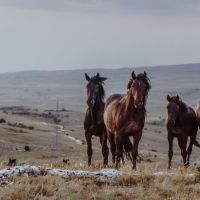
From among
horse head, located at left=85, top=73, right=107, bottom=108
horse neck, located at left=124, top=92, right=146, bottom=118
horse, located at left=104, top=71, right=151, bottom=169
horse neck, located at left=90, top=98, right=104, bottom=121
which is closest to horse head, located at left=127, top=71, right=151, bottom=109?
horse, located at left=104, top=71, right=151, bottom=169

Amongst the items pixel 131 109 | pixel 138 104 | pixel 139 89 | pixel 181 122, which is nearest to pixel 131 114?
pixel 131 109

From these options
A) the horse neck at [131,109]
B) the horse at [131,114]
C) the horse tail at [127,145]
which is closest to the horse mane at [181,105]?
the horse tail at [127,145]

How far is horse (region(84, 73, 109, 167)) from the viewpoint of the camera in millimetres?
20156

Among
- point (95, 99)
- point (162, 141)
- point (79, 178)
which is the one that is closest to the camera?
point (79, 178)

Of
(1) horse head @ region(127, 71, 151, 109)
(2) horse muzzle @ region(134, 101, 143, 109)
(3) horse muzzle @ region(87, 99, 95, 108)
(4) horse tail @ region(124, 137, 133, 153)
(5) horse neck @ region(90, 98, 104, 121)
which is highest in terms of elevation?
(1) horse head @ region(127, 71, 151, 109)

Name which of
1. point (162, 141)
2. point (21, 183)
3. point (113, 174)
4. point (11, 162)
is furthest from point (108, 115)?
point (162, 141)

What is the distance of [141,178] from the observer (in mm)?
13648

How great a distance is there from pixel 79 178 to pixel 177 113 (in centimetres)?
1079

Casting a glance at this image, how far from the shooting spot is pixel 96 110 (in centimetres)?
2052

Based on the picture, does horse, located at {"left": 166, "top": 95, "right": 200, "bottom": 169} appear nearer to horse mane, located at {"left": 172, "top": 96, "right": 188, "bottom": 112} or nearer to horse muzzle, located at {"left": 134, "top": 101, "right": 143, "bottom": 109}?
horse mane, located at {"left": 172, "top": 96, "right": 188, "bottom": 112}

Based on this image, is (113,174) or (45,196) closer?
(45,196)

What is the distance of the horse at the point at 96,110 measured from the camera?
20.2 meters

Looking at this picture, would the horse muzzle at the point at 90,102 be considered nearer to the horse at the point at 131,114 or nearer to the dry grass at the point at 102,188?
the horse at the point at 131,114

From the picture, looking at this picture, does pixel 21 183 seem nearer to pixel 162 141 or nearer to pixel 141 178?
pixel 141 178
